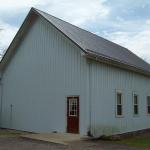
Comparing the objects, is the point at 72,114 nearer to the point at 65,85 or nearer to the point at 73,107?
the point at 73,107

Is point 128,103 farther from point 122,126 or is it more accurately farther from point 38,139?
point 38,139

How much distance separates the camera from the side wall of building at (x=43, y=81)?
17.4 m

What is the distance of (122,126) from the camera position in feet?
64.4

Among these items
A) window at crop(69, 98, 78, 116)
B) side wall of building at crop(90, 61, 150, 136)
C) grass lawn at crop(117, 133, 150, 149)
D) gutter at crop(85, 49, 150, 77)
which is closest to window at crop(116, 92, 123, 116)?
side wall of building at crop(90, 61, 150, 136)

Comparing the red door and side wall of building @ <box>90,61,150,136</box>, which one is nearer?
the red door

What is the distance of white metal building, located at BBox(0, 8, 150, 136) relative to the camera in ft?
55.7

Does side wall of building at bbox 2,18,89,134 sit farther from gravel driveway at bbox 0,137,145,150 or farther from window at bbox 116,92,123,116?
window at bbox 116,92,123,116

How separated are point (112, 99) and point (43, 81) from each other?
173 inches

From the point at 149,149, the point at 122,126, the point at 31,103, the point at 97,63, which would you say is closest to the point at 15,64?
the point at 31,103

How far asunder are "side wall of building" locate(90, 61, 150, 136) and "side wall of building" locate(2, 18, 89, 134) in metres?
0.79

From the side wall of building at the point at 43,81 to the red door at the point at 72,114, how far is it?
0.30m

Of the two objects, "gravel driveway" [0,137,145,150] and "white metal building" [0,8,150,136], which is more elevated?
"white metal building" [0,8,150,136]

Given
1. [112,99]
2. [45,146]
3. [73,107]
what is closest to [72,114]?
[73,107]

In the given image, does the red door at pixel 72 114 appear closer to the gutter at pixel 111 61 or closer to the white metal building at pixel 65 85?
the white metal building at pixel 65 85
